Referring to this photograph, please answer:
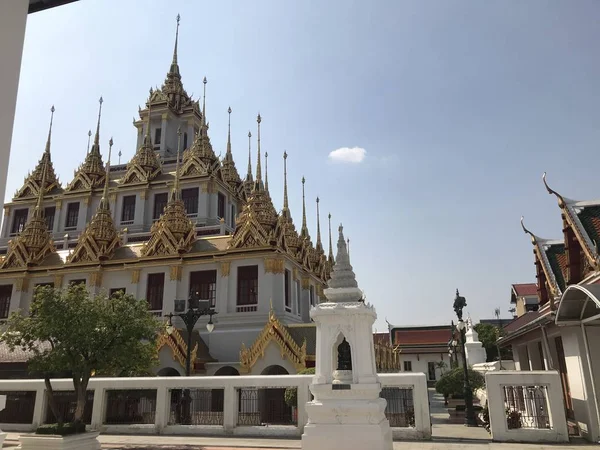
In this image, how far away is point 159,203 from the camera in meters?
34.5

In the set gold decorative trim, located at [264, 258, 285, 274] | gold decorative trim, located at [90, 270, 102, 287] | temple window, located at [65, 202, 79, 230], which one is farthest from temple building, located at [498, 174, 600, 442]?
temple window, located at [65, 202, 79, 230]

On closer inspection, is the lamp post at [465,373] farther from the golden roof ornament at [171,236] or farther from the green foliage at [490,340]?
the green foliage at [490,340]

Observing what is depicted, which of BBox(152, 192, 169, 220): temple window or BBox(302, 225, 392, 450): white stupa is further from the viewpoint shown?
BBox(152, 192, 169, 220): temple window

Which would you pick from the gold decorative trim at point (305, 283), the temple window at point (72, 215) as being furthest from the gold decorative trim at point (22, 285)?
the gold decorative trim at point (305, 283)

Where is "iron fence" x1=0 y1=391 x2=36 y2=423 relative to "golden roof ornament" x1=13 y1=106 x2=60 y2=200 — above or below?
below

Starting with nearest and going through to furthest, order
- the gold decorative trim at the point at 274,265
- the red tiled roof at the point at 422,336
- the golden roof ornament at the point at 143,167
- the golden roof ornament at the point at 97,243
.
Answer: the gold decorative trim at the point at 274,265, the golden roof ornament at the point at 97,243, the golden roof ornament at the point at 143,167, the red tiled roof at the point at 422,336

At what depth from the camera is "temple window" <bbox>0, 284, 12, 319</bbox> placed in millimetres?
27672

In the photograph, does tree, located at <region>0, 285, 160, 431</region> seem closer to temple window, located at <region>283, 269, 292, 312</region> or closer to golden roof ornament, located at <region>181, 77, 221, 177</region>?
temple window, located at <region>283, 269, 292, 312</region>

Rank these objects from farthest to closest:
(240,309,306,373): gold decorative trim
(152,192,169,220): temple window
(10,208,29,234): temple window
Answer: (10,208,29,234): temple window, (152,192,169,220): temple window, (240,309,306,373): gold decorative trim

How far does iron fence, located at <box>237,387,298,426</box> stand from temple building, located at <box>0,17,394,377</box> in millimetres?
3902

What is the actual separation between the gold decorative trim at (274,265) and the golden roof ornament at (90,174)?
19.7 m

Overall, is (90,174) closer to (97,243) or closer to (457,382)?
(97,243)

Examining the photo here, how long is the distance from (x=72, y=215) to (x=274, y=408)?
89.3 feet

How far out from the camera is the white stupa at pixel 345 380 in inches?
375
